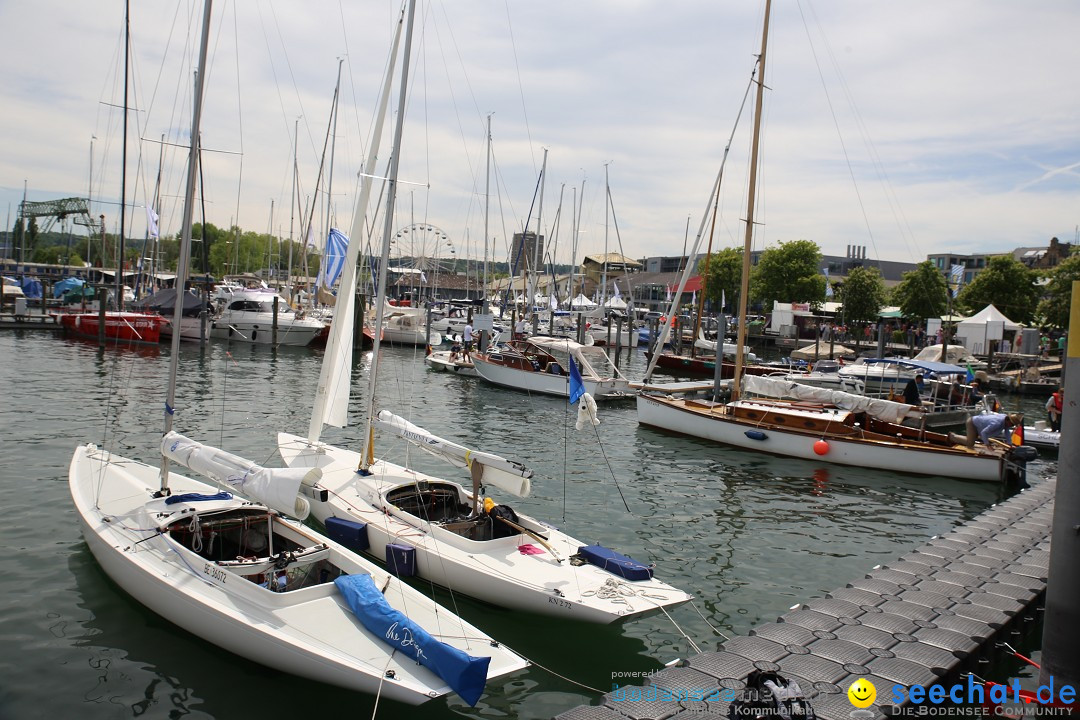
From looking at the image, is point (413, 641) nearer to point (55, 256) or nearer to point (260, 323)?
point (260, 323)

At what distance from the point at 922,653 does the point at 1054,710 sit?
1.54m

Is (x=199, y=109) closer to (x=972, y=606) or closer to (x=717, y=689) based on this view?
(x=717, y=689)

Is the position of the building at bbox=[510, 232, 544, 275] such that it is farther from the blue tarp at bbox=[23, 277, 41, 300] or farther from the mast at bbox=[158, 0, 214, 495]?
the blue tarp at bbox=[23, 277, 41, 300]

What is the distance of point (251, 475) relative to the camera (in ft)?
31.7

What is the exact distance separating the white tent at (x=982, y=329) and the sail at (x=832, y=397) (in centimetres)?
2564

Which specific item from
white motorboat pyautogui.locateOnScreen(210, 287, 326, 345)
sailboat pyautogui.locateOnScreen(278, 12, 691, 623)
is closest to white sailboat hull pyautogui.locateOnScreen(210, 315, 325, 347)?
white motorboat pyautogui.locateOnScreen(210, 287, 326, 345)

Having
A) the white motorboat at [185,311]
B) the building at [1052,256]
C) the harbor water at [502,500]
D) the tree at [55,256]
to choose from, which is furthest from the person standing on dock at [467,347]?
the tree at [55,256]

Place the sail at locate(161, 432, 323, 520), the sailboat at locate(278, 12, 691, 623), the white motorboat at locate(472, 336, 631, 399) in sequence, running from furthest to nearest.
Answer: the white motorboat at locate(472, 336, 631, 399), the sailboat at locate(278, 12, 691, 623), the sail at locate(161, 432, 323, 520)

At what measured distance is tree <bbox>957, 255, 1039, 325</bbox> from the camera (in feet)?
180

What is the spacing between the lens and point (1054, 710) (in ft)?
21.9

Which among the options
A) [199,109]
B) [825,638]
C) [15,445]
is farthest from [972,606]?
[15,445]

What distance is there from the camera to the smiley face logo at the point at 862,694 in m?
6.99

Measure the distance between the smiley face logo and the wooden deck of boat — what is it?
0.08 m

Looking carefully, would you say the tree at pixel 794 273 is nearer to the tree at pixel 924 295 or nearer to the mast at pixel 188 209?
the tree at pixel 924 295
